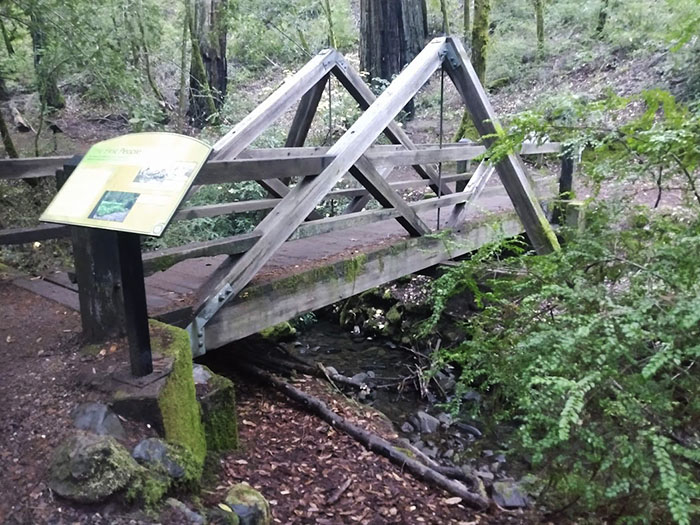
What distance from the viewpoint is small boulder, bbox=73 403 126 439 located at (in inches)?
97.4

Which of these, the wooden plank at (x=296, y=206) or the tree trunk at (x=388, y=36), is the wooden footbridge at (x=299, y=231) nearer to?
the wooden plank at (x=296, y=206)

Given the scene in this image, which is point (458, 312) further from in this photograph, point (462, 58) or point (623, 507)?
point (623, 507)

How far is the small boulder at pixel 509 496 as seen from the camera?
3.76 metres

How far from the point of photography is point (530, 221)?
5.87m

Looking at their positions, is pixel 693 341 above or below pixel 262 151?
below

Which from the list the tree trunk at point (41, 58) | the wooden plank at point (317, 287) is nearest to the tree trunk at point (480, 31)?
the wooden plank at point (317, 287)

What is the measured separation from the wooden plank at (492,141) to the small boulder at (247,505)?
3.55 meters

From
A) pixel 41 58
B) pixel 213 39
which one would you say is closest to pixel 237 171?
pixel 41 58

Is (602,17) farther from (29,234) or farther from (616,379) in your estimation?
(616,379)

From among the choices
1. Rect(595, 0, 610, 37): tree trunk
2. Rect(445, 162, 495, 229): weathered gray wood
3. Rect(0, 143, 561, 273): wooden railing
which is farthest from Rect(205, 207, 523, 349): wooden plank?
Rect(595, 0, 610, 37): tree trunk

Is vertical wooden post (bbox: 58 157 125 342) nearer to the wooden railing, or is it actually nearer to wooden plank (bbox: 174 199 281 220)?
the wooden railing

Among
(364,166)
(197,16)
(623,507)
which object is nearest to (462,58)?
(364,166)

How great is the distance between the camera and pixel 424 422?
5.47 m

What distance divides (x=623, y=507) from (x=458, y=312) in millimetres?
5343
